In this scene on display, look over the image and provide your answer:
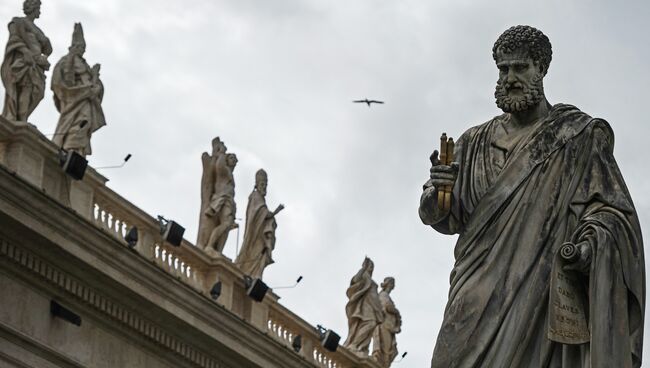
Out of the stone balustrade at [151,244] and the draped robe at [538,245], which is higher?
the stone balustrade at [151,244]

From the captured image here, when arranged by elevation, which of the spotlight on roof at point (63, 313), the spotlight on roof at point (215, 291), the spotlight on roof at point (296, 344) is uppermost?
the spotlight on roof at point (296, 344)

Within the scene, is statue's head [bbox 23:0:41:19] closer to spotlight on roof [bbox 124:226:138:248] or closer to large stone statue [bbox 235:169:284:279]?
spotlight on roof [bbox 124:226:138:248]

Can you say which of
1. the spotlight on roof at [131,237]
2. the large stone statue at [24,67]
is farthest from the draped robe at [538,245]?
the spotlight on roof at [131,237]

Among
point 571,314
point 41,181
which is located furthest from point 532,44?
point 41,181

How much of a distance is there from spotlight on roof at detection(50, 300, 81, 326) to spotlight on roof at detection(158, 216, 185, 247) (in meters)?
3.19

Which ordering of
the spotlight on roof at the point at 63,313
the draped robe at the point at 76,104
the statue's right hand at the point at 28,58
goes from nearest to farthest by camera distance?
the spotlight on roof at the point at 63,313 < the statue's right hand at the point at 28,58 < the draped robe at the point at 76,104

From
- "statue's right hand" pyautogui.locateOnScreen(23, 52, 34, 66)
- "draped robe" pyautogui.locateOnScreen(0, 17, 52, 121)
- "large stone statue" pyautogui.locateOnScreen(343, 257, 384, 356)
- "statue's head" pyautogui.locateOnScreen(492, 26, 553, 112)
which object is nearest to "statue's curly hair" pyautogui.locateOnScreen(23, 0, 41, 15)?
"draped robe" pyautogui.locateOnScreen(0, 17, 52, 121)

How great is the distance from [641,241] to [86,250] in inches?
766

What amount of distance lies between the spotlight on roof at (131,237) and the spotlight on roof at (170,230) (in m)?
1.03

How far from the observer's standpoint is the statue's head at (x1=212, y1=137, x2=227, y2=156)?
3175 centimetres

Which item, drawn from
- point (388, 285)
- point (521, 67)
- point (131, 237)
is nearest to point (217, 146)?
point (131, 237)

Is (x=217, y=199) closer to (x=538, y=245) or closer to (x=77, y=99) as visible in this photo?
Answer: (x=77, y=99)

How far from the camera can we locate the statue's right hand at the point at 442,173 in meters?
7.12

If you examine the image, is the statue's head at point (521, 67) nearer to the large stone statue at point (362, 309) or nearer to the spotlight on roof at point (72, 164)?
the spotlight on roof at point (72, 164)
